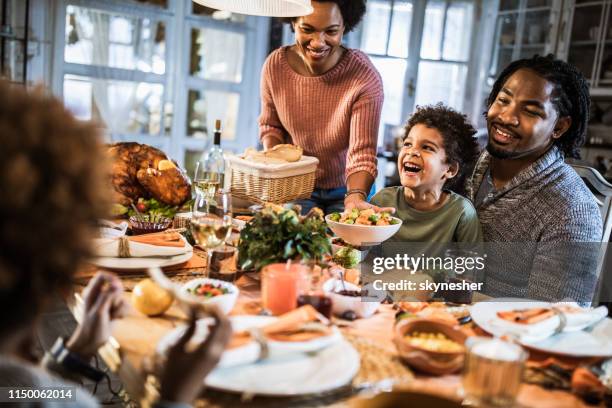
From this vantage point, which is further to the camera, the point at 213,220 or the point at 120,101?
the point at 120,101

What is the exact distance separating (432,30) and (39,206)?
5238 mm

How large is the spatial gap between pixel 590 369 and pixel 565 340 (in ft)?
0.33

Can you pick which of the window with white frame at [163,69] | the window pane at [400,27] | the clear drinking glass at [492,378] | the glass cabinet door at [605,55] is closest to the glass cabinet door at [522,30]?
the glass cabinet door at [605,55]

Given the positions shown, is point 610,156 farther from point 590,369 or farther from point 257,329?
point 257,329

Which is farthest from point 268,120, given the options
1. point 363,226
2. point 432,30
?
point 432,30

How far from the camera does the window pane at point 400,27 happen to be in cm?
534

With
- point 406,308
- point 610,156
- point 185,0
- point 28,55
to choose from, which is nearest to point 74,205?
point 406,308

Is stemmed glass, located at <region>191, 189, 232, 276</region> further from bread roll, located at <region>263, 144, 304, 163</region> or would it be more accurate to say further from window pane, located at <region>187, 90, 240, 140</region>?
window pane, located at <region>187, 90, 240, 140</region>

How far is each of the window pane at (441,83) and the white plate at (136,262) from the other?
4.34 metres

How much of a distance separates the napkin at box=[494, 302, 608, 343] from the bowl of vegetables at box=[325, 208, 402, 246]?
488 millimetres

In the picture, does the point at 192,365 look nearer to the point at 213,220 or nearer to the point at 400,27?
the point at 213,220

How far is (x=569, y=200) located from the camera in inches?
75.5

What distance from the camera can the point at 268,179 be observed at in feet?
7.11
